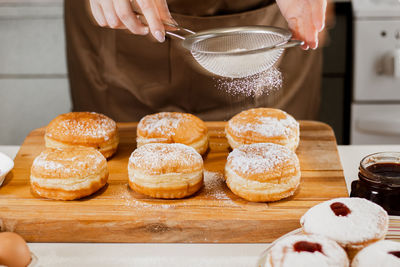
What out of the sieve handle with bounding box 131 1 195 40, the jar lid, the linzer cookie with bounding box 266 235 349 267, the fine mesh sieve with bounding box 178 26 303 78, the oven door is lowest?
the oven door

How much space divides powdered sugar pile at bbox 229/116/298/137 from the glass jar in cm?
34

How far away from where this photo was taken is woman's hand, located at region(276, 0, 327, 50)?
1.53 metres

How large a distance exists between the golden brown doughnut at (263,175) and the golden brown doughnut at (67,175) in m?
0.37

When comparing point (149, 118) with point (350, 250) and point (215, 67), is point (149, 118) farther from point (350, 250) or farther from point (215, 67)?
point (350, 250)

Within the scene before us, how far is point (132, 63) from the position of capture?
214cm

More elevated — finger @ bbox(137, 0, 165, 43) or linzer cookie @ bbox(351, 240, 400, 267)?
finger @ bbox(137, 0, 165, 43)

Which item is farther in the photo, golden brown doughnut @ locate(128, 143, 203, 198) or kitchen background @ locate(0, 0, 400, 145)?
kitchen background @ locate(0, 0, 400, 145)

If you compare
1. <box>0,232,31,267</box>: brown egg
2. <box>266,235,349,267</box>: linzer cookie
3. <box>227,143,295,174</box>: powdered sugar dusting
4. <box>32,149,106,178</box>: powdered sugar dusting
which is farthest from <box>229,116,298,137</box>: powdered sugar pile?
<box>0,232,31,267</box>: brown egg

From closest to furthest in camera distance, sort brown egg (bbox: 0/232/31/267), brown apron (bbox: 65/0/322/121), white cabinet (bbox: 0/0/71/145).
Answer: brown egg (bbox: 0/232/31/267)
brown apron (bbox: 65/0/322/121)
white cabinet (bbox: 0/0/71/145)

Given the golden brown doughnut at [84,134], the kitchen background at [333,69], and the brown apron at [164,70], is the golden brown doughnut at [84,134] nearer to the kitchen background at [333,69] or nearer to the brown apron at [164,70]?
the brown apron at [164,70]

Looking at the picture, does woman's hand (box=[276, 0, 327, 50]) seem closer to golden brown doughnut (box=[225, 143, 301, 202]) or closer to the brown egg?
golden brown doughnut (box=[225, 143, 301, 202])

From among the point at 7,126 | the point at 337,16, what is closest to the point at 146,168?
the point at 337,16

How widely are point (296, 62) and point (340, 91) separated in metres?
0.64

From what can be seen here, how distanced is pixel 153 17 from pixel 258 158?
489 mm
